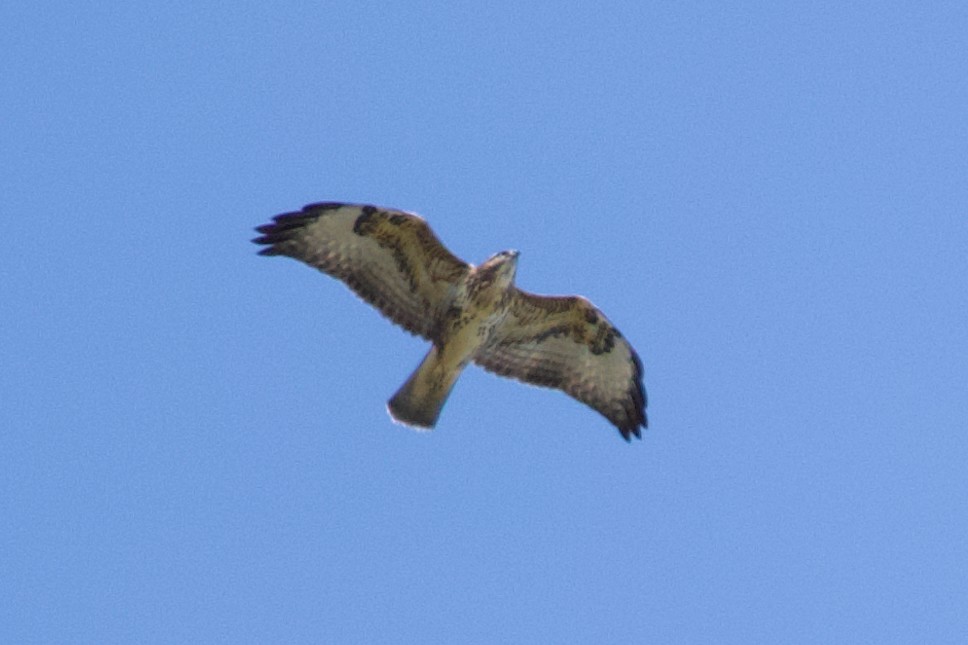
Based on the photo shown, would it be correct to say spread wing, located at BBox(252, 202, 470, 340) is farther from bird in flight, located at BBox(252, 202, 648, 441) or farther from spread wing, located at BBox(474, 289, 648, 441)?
spread wing, located at BBox(474, 289, 648, 441)

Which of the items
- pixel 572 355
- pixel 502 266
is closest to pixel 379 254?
pixel 502 266

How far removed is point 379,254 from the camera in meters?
16.7

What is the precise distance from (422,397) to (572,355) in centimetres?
171

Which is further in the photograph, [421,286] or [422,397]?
[421,286]

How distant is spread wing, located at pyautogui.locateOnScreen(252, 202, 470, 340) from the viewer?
54.3 feet

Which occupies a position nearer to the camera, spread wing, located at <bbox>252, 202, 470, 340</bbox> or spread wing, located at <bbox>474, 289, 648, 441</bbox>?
spread wing, located at <bbox>252, 202, 470, 340</bbox>

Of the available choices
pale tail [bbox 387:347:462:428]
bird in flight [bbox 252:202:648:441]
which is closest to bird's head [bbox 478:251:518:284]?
bird in flight [bbox 252:202:648:441]

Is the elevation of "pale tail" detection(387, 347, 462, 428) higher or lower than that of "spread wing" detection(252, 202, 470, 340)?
lower

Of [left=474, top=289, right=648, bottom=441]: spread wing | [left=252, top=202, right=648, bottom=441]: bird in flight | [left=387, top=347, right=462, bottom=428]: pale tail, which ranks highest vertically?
[left=474, top=289, right=648, bottom=441]: spread wing

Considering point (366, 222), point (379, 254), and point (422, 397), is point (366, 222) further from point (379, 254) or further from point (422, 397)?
point (422, 397)

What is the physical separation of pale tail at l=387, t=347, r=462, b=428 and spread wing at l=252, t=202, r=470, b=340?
12.9 inches

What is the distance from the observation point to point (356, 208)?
16.5 m

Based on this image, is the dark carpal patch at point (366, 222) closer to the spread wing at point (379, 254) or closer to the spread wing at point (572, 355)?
the spread wing at point (379, 254)

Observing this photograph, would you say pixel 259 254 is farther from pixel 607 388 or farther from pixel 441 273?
pixel 607 388
